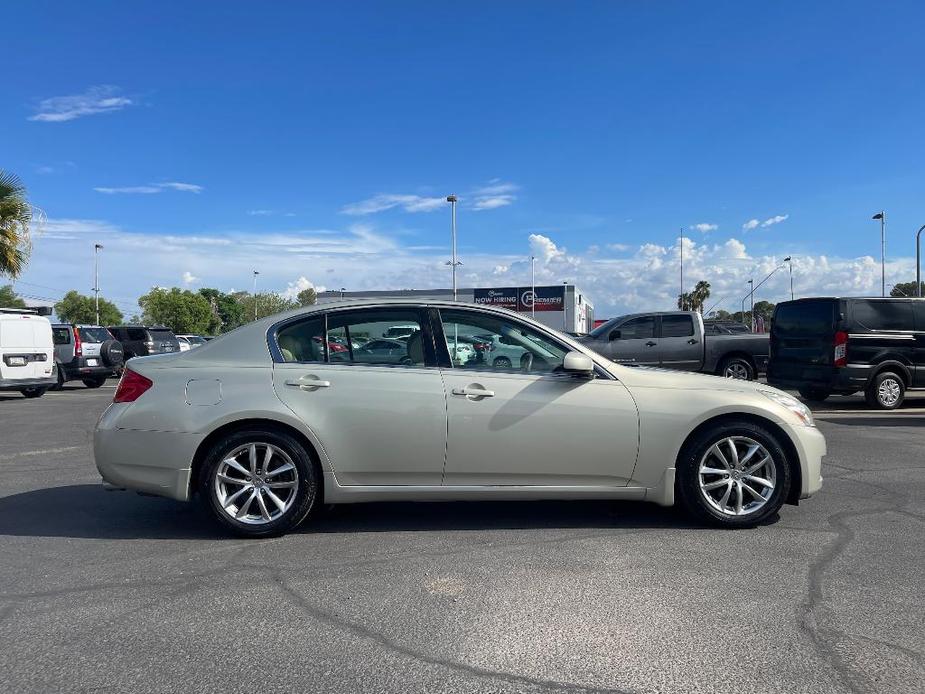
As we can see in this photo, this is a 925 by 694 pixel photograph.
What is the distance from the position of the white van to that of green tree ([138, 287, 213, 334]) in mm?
62885

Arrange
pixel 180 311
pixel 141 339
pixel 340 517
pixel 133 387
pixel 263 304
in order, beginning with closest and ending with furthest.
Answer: pixel 133 387, pixel 340 517, pixel 141 339, pixel 180 311, pixel 263 304

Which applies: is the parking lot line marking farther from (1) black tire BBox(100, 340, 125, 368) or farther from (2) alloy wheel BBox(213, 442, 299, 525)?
(1) black tire BBox(100, 340, 125, 368)

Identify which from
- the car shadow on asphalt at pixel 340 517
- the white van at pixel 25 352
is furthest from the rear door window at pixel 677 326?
the white van at pixel 25 352

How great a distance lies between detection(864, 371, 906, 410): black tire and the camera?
11705 mm

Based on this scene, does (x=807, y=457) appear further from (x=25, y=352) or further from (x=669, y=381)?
(x=25, y=352)

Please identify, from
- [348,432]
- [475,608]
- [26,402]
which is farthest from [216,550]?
[26,402]

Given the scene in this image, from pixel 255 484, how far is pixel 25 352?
1311 cm

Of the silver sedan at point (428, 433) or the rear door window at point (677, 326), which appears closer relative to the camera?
the silver sedan at point (428, 433)

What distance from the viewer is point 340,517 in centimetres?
527

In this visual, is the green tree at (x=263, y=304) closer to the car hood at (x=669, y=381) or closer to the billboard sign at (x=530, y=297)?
the billboard sign at (x=530, y=297)

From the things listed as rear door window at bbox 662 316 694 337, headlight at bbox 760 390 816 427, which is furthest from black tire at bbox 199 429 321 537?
rear door window at bbox 662 316 694 337

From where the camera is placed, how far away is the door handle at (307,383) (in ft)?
15.4

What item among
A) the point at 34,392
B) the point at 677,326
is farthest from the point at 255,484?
the point at 34,392

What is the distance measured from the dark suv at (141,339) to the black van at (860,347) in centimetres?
1902
